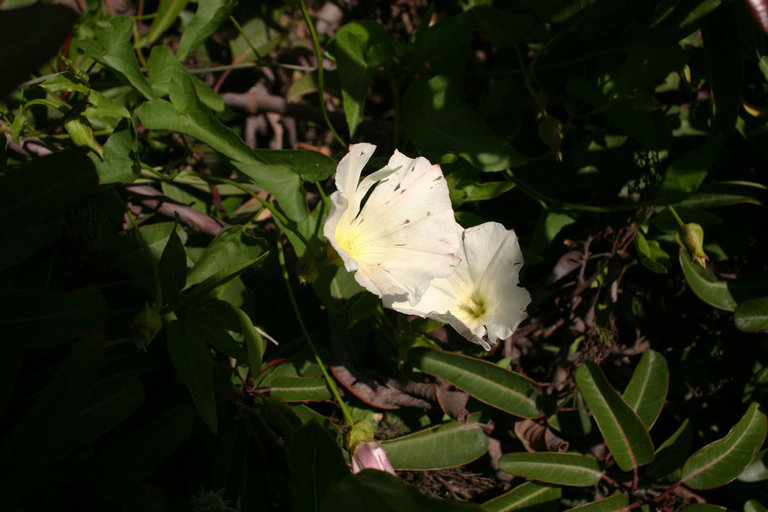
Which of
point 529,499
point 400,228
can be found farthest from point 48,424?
point 529,499

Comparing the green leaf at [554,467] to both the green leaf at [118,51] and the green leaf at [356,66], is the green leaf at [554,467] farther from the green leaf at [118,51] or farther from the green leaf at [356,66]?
the green leaf at [118,51]

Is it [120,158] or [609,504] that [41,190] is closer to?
[120,158]

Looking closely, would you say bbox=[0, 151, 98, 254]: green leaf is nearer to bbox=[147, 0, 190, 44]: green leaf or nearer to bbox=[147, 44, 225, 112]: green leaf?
bbox=[147, 44, 225, 112]: green leaf

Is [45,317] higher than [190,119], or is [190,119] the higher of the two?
[190,119]

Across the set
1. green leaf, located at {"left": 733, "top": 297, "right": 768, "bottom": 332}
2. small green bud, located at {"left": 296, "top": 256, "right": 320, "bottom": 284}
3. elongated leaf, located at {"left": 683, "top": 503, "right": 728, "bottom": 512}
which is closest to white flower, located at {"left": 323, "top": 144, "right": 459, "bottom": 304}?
small green bud, located at {"left": 296, "top": 256, "right": 320, "bottom": 284}

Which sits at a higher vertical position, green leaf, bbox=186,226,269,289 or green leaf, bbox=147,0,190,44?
green leaf, bbox=147,0,190,44
